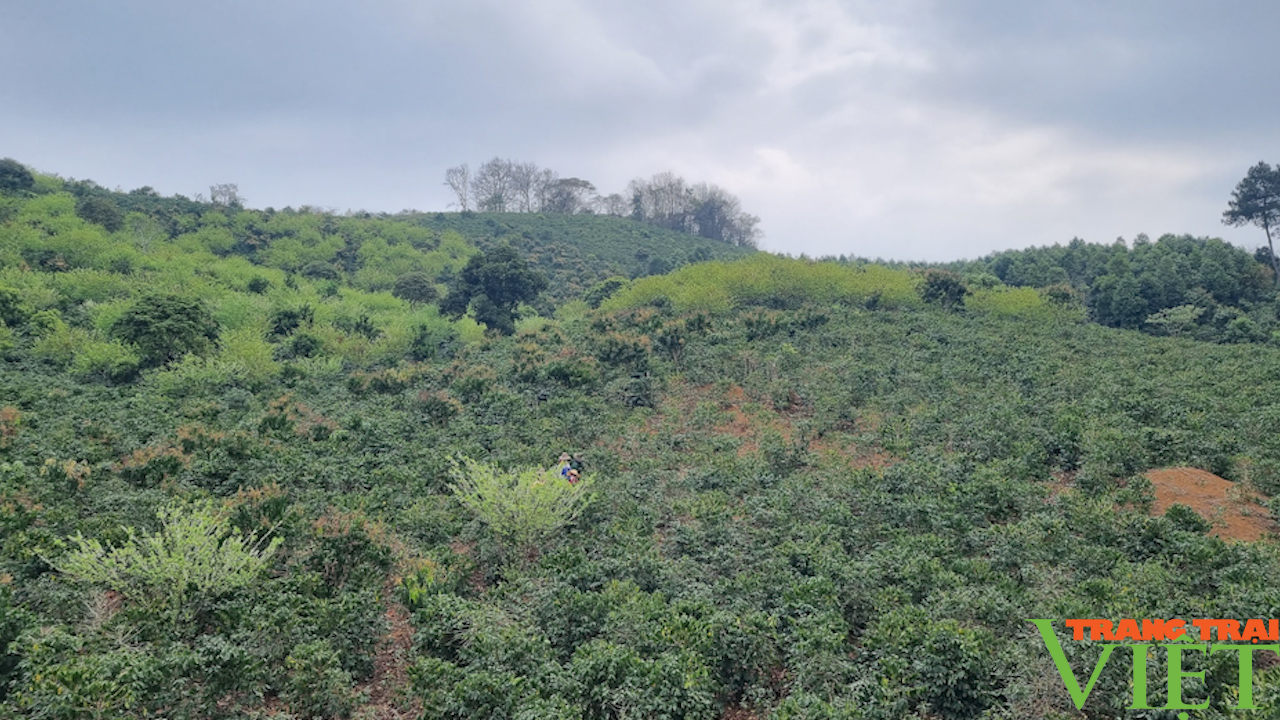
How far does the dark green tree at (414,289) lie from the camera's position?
4472cm

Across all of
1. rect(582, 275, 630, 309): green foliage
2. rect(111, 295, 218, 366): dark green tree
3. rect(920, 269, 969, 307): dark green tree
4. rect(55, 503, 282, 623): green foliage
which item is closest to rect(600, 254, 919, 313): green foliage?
rect(920, 269, 969, 307): dark green tree

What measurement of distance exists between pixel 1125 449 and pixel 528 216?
77498 mm

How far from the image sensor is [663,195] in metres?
93.1

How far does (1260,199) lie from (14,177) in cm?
9859

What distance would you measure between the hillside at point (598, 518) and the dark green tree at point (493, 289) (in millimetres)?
11983

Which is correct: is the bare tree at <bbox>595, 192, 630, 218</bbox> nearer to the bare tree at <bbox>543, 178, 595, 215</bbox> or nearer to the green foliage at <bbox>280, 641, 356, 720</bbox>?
the bare tree at <bbox>543, 178, 595, 215</bbox>

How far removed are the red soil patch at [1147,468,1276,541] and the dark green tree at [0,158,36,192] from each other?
67.9m

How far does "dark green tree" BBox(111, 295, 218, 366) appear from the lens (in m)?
23.6

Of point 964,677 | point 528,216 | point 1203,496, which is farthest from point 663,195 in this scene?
point 964,677

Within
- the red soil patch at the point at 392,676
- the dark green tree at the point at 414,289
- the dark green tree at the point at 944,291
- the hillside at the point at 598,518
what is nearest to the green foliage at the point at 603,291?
the dark green tree at the point at 414,289

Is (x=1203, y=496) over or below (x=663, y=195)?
below

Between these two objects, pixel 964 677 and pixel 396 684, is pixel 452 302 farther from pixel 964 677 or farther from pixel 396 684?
pixel 964 677

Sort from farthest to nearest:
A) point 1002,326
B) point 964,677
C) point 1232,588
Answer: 1. point 1002,326
2. point 1232,588
3. point 964,677

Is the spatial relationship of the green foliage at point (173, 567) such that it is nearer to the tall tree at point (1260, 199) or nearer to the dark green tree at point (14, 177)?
the dark green tree at point (14, 177)
